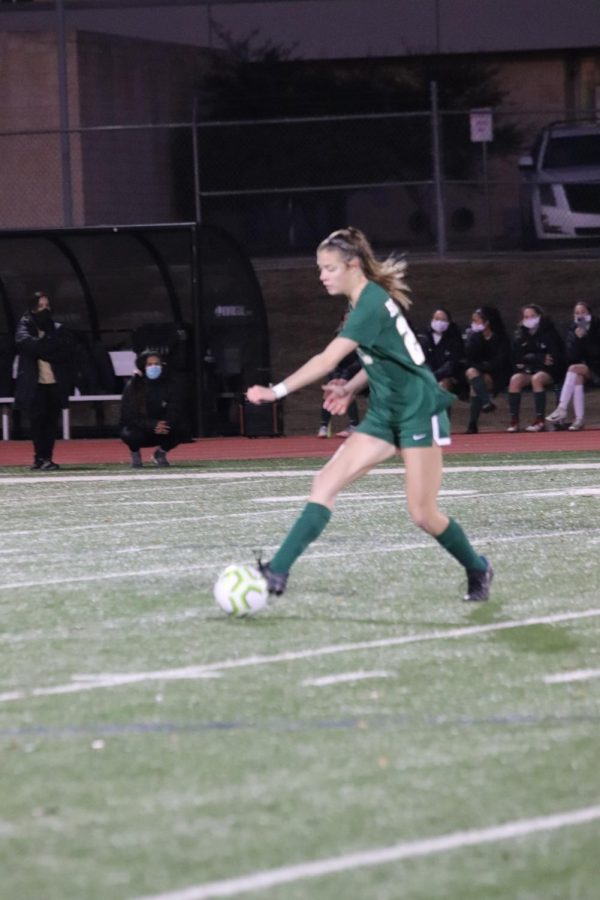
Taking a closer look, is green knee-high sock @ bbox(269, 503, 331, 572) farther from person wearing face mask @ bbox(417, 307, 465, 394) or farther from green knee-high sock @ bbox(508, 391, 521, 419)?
green knee-high sock @ bbox(508, 391, 521, 419)

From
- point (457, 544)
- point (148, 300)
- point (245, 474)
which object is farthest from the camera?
point (148, 300)

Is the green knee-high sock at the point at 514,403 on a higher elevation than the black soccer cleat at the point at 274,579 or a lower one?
higher

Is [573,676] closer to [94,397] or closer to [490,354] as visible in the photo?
[490,354]

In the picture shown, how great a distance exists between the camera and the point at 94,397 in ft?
83.6

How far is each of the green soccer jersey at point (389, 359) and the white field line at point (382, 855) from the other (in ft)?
12.8

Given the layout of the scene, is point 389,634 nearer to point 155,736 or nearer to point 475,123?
point 155,736

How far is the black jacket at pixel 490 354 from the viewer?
25.1m

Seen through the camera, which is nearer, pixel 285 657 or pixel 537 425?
pixel 285 657

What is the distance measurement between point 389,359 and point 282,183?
22.7 meters

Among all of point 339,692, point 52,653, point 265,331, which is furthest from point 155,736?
point 265,331

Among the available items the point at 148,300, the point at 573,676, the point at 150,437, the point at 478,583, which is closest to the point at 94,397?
the point at 148,300

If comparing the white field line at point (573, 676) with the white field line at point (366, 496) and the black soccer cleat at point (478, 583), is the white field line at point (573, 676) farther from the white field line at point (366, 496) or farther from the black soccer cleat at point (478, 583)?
the white field line at point (366, 496)

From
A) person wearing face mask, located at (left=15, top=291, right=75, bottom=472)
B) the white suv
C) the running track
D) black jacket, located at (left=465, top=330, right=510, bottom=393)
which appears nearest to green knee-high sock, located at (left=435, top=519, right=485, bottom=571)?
person wearing face mask, located at (left=15, top=291, right=75, bottom=472)

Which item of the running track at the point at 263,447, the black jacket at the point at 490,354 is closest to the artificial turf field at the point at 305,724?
the running track at the point at 263,447
